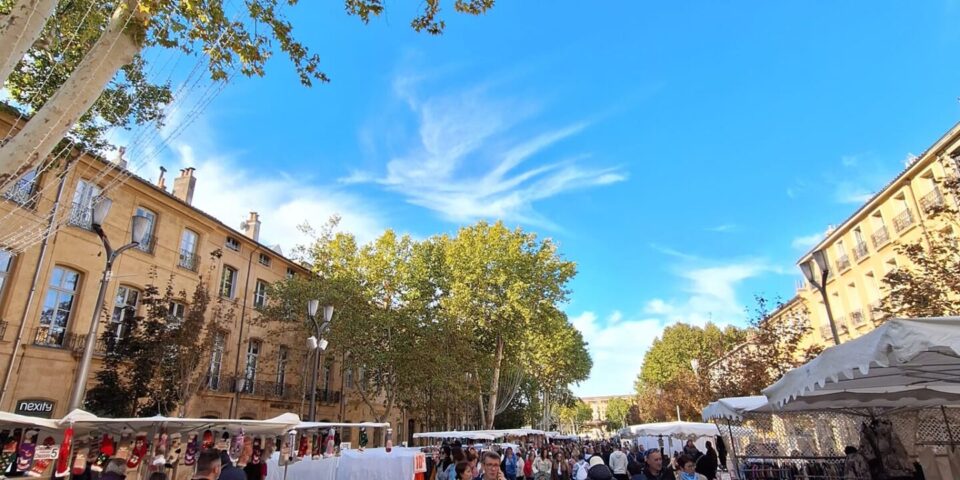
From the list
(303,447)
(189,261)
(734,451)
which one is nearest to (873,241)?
(734,451)

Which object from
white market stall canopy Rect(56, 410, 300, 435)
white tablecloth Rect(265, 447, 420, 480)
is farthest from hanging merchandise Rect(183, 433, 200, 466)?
white tablecloth Rect(265, 447, 420, 480)

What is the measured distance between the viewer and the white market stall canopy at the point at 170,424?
300 inches

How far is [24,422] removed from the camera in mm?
7012

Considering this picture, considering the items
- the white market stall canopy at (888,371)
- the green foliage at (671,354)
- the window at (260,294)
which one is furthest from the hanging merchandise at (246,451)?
the green foliage at (671,354)

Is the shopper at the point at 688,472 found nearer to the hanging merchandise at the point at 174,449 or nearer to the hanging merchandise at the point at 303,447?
the hanging merchandise at the point at 303,447

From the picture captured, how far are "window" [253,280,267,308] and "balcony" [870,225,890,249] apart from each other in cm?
3095

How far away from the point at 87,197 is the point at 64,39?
12.5 m

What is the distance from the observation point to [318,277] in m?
25.7

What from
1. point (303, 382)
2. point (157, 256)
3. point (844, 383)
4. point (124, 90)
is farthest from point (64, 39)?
point (303, 382)

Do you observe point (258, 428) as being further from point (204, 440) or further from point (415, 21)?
point (415, 21)

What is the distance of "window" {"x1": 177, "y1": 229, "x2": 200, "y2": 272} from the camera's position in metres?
21.4

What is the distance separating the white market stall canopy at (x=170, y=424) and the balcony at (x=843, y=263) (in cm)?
3016

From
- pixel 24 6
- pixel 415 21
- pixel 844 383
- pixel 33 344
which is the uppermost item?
pixel 415 21

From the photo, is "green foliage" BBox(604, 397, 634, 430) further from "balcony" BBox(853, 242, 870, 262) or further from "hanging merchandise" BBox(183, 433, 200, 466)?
"hanging merchandise" BBox(183, 433, 200, 466)
